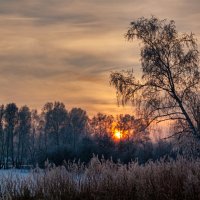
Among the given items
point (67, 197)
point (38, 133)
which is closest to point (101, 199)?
point (67, 197)

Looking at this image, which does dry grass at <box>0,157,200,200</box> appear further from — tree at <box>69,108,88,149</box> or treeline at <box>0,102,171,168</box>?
tree at <box>69,108,88,149</box>

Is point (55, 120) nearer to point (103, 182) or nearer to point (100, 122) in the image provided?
point (100, 122)

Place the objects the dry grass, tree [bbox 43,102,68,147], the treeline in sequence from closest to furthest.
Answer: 1. the dry grass
2. the treeline
3. tree [bbox 43,102,68,147]

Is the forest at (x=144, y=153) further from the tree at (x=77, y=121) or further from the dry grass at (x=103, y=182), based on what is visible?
the tree at (x=77, y=121)

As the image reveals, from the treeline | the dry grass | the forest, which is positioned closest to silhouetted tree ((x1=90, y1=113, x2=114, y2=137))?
the treeline

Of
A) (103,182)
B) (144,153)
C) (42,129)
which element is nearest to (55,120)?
(42,129)

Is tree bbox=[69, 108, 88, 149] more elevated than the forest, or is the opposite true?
tree bbox=[69, 108, 88, 149]

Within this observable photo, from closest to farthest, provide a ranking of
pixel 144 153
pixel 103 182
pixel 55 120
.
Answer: pixel 103 182 → pixel 144 153 → pixel 55 120

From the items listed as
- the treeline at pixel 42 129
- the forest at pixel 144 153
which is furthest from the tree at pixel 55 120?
the forest at pixel 144 153

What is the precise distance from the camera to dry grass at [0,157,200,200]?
11805 mm

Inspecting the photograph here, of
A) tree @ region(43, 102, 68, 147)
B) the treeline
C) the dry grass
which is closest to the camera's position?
the dry grass

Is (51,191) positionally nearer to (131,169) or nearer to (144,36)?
(131,169)

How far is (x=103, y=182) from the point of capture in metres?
12.4

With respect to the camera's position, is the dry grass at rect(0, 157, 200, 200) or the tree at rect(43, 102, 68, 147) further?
the tree at rect(43, 102, 68, 147)
